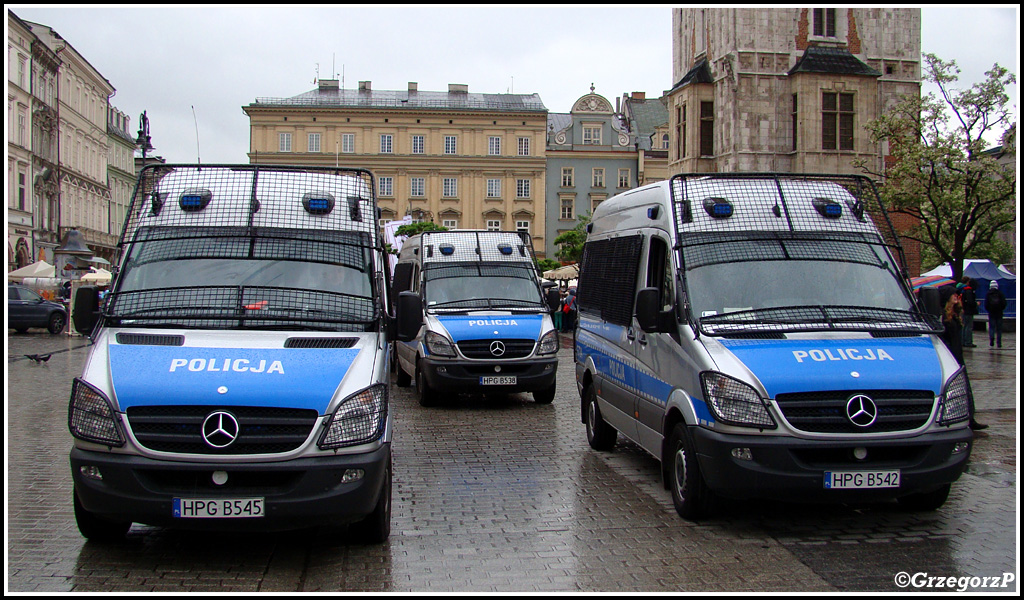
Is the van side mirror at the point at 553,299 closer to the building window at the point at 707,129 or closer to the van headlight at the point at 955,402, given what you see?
the van headlight at the point at 955,402

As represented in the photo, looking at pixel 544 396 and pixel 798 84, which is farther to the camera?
pixel 798 84

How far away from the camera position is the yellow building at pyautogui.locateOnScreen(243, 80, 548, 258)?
274 ft

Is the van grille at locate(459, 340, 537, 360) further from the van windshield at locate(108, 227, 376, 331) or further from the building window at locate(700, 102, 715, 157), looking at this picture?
the building window at locate(700, 102, 715, 157)

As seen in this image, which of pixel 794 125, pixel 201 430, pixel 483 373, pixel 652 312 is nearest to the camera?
pixel 201 430

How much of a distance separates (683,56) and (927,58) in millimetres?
17629

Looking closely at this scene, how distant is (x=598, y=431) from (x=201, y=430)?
207 inches

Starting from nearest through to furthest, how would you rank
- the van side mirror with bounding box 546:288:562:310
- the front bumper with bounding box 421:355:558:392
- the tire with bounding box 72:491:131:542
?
the tire with bounding box 72:491:131:542, the front bumper with bounding box 421:355:558:392, the van side mirror with bounding box 546:288:562:310

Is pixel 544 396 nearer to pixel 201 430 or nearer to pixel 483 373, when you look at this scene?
pixel 483 373

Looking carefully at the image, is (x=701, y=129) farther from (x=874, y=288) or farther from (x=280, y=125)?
(x=280, y=125)

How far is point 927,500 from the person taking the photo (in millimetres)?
6879

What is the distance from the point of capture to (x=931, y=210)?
2412 centimetres

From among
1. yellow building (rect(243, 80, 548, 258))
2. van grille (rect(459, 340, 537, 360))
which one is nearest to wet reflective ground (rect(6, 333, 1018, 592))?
van grille (rect(459, 340, 537, 360))

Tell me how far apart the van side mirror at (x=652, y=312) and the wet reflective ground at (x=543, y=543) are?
1.44 metres

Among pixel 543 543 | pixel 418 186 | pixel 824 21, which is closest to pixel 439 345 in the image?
pixel 543 543
